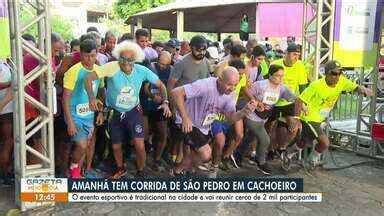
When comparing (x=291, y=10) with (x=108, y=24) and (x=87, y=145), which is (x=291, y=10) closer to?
(x=87, y=145)

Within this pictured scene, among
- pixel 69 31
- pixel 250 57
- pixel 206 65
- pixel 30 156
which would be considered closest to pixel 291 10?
pixel 250 57

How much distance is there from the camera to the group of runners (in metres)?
5.43

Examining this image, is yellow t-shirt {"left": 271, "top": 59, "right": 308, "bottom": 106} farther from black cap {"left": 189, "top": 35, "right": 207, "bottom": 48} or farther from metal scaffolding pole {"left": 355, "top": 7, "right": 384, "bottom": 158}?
black cap {"left": 189, "top": 35, "right": 207, "bottom": 48}

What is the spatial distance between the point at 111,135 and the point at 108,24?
3398cm

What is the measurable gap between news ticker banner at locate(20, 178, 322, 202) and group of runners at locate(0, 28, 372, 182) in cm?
35

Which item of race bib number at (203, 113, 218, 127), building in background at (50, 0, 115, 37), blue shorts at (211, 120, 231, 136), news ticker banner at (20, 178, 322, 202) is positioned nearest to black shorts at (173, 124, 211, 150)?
race bib number at (203, 113, 218, 127)

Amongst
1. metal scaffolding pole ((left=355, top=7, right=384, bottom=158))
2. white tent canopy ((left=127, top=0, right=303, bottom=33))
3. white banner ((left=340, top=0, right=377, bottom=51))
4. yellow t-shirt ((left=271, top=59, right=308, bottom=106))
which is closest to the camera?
yellow t-shirt ((left=271, top=59, right=308, bottom=106))

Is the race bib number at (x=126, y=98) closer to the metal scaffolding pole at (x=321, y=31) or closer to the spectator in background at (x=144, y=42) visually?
the spectator in background at (x=144, y=42)

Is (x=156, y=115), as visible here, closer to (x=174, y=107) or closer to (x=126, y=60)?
(x=174, y=107)

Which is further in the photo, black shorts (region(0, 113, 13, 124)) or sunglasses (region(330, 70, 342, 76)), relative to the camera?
sunglasses (region(330, 70, 342, 76))

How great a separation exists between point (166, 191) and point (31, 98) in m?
1.82

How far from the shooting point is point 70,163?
576cm

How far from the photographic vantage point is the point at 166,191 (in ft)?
17.9

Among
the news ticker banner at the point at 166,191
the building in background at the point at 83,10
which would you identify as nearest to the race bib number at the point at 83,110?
the news ticker banner at the point at 166,191
